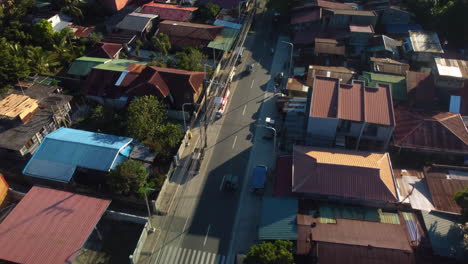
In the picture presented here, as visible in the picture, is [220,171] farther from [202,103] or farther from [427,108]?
[427,108]

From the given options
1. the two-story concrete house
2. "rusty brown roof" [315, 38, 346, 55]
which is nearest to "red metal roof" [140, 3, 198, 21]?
"rusty brown roof" [315, 38, 346, 55]

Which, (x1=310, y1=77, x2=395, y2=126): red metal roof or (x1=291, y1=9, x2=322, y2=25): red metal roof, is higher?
(x1=291, y1=9, x2=322, y2=25): red metal roof

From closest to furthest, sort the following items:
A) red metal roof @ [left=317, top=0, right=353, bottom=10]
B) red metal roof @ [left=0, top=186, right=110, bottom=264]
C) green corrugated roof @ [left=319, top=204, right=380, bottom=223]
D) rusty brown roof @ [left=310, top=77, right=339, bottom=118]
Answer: red metal roof @ [left=0, top=186, right=110, bottom=264] < green corrugated roof @ [left=319, top=204, right=380, bottom=223] < rusty brown roof @ [left=310, top=77, right=339, bottom=118] < red metal roof @ [left=317, top=0, right=353, bottom=10]

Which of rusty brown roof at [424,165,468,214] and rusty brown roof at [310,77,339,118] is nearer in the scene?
rusty brown roof at [424,165,468,214]

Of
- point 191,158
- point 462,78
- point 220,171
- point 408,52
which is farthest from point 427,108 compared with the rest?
point 191,158

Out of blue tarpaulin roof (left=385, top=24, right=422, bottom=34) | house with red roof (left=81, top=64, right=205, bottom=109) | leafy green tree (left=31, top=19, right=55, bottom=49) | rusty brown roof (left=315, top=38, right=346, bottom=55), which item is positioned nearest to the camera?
house with red roof (left=81, top=64, right=205, bottom=109)

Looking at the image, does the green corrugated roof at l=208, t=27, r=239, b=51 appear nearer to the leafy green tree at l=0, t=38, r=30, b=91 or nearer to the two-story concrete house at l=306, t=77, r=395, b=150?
the two-story concrete house at l=306, t=77, r=395, b=150

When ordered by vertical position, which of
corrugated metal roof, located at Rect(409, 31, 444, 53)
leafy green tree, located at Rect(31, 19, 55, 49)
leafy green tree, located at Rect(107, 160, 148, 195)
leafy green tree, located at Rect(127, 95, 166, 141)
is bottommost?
leafy green tree, located at Rect(107, 160, 148, 195)
